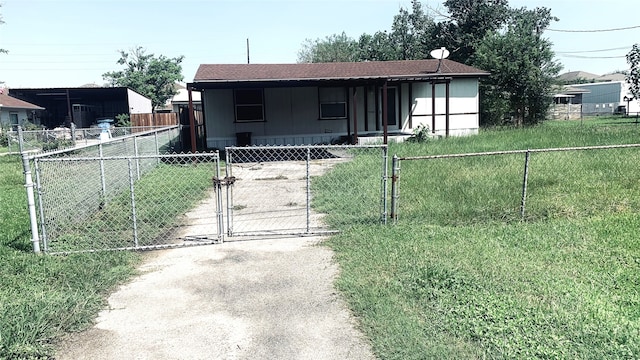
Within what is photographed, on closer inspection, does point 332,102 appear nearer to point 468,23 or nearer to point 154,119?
point 154,119

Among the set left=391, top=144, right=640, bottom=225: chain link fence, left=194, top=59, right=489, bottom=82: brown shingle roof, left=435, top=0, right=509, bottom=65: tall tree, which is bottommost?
left=391, top=144, right=640, bottom=225: chain link fence

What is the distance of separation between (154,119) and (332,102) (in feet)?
41.0

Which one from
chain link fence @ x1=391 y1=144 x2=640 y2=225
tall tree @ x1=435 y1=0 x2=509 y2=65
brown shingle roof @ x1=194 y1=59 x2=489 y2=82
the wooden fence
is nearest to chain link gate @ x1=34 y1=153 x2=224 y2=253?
chain link fence @ x1=391 y1=144 x2=640 y2=225

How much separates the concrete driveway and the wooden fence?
73.1 ft

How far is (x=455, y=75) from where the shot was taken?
19.0 meters

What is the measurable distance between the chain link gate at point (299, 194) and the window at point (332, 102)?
169 inches

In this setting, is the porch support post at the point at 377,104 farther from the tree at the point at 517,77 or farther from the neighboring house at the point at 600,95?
the neighboring house at the point at 600,95

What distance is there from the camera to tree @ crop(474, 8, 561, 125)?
79.9 feet

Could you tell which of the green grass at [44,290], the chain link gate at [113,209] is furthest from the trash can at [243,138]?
the green grass at [44,290]

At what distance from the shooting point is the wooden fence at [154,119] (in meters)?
26.3

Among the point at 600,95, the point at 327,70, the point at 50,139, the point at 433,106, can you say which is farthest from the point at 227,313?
the point at 600,95

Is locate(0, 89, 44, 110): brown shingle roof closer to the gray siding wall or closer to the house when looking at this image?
the house

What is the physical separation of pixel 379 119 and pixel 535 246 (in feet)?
47.3

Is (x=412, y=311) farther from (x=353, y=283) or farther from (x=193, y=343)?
(x=193, y=343)
